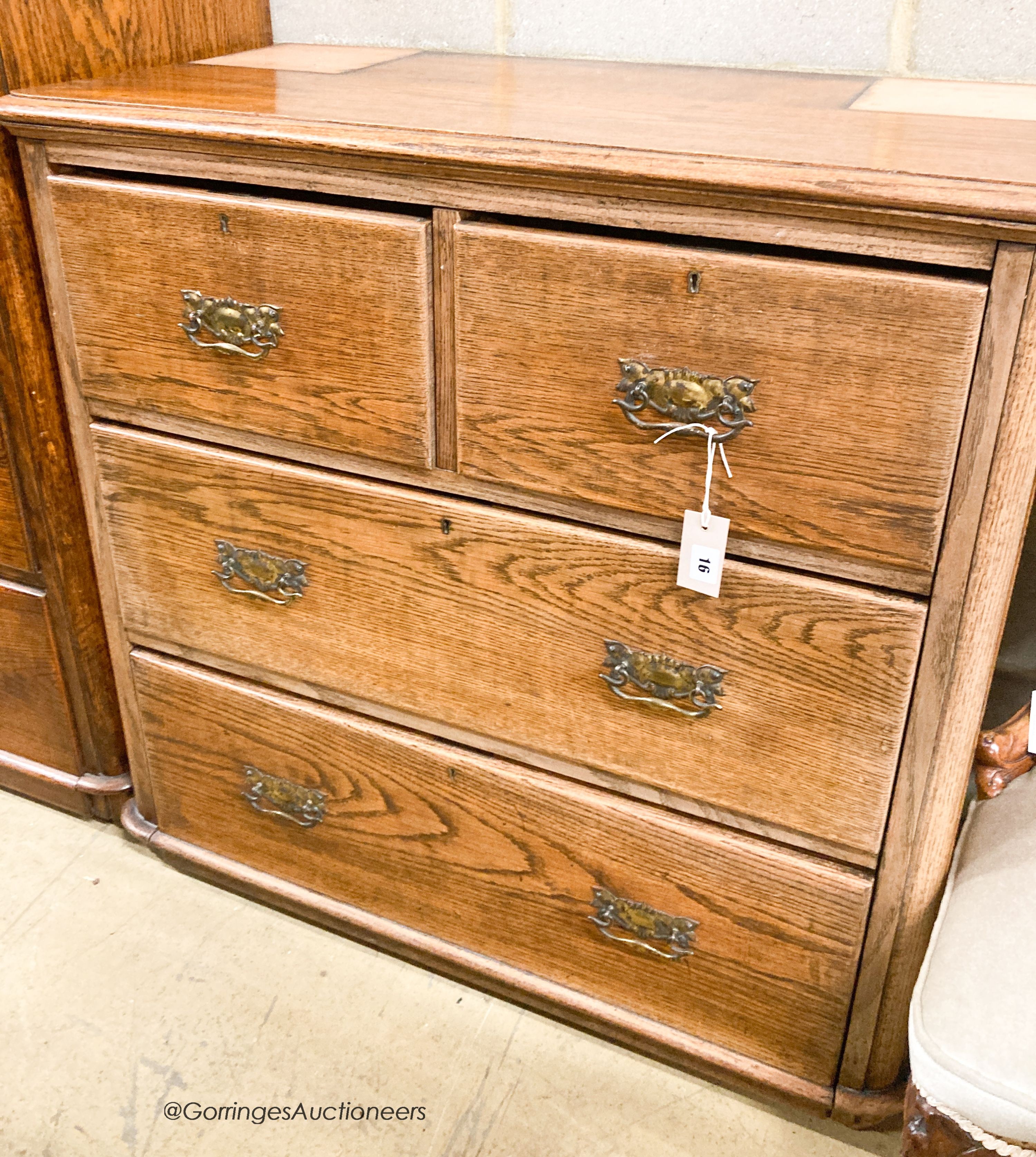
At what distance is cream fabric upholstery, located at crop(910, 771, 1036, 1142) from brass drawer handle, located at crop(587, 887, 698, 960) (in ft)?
0.82

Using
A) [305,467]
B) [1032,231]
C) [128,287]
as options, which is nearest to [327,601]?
[305,467]

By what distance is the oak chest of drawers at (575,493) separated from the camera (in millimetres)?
788

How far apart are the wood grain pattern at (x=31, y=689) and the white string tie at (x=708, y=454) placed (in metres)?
0.84

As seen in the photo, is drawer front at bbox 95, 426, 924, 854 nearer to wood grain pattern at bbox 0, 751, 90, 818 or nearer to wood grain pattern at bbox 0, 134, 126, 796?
wood grain pattern at bbox 0, 134, 126, 796

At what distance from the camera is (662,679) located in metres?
0.95

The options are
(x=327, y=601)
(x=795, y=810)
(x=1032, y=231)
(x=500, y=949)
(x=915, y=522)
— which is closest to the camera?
(x=1032, y=231)

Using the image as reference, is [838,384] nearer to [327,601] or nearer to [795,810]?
[795,810]

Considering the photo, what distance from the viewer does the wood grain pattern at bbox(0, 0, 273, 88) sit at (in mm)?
1078

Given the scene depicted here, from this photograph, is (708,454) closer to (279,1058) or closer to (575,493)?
(575,493)

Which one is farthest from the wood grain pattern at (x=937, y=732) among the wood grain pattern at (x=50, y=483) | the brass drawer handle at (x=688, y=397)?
Result: the wood grain pattern at (x=50, y=483)

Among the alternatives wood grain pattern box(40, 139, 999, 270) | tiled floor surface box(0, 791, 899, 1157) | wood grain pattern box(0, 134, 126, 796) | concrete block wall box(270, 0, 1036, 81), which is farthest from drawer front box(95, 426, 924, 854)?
concrete block wall box(270, 0, 1036, 81)

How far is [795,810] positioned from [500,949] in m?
0.41

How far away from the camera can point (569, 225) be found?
86 cm

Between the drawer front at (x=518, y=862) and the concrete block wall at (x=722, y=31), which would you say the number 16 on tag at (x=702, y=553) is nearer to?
the drawer front at (x=518, y=862)
